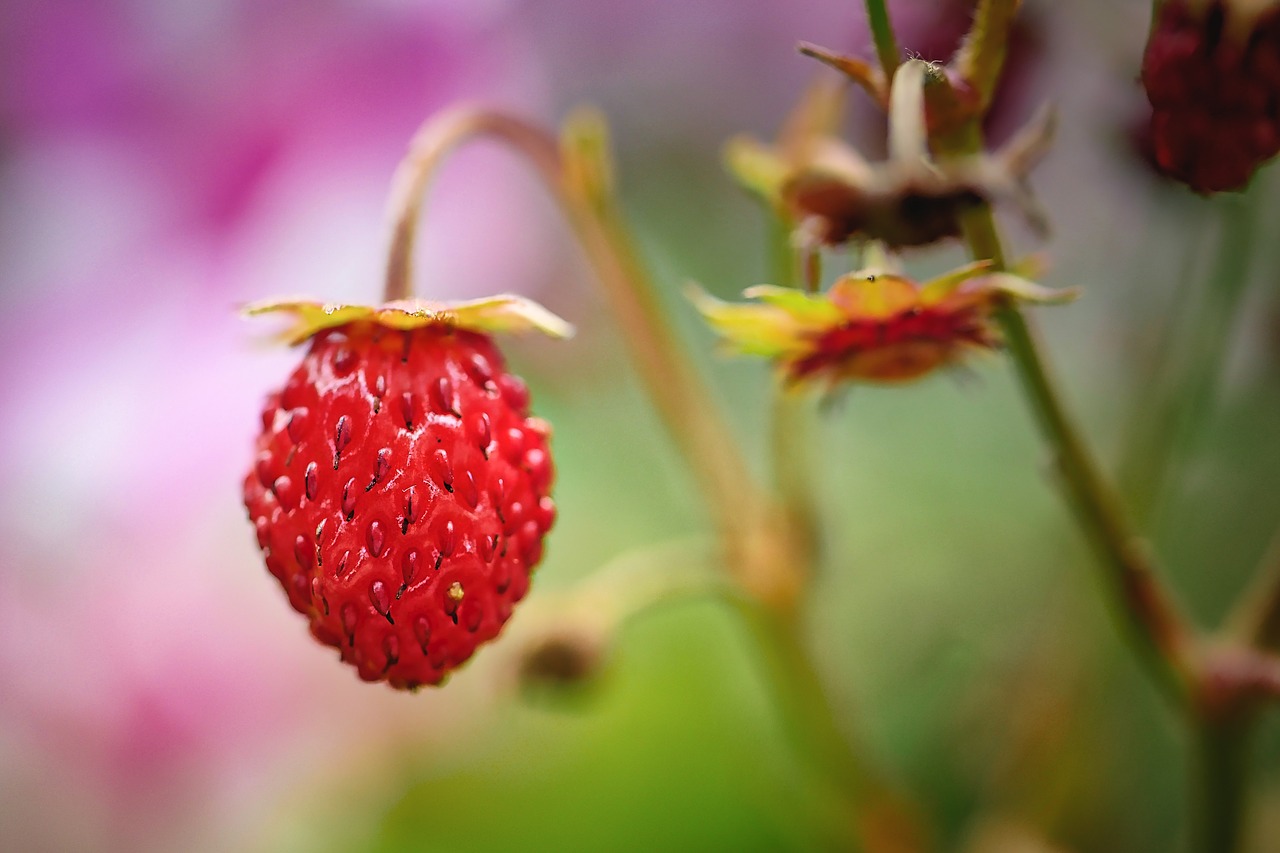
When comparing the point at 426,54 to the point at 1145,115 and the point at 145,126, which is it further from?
the point at 1145,115

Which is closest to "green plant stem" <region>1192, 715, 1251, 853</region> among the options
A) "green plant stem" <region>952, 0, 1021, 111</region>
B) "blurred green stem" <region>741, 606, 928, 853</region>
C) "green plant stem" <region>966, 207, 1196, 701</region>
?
"green plant stem" <region>966, 207, 1196, 701</region>

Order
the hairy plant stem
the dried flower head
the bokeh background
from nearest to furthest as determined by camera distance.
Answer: the dried flower head → the hairy plant stem → the bokeh background

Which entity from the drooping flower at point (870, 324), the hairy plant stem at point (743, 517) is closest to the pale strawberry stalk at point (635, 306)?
the hairy plant stem at point (743, 517)

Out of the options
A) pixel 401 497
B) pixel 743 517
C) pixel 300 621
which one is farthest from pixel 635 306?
pixel 300 621

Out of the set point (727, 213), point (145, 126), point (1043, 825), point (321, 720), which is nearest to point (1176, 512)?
point (1043, 825)

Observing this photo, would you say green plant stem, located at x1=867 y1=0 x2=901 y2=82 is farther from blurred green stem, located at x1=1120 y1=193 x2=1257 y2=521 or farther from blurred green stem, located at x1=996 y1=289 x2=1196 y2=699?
blurred green stem, located at x1=1120 y1=193 x2=1257 y2=521

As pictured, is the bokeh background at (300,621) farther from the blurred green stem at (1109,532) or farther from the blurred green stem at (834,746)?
the blurred green stem at (1109,532)
